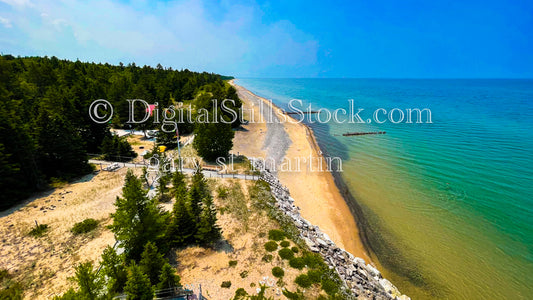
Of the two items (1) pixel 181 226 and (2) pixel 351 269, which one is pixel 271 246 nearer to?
(2) pixel 351 269

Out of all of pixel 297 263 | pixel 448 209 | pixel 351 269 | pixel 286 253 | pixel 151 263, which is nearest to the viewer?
pixel 151 263

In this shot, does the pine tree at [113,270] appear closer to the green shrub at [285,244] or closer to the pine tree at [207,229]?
the pine tree at [207,229]

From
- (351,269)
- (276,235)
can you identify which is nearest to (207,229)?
(276,235)

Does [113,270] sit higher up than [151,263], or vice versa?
[151,263]

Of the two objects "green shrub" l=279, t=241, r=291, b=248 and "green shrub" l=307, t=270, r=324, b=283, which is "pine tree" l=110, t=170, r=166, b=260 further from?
"green shrub" l=307, t=270, r=324, b=283

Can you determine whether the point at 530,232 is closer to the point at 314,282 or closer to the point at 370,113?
the point at 314,282

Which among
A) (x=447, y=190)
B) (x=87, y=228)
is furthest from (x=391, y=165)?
(x=87, y=228)

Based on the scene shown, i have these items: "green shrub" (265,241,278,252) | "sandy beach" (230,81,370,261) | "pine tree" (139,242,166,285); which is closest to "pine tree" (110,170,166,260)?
"pine tree" (139,242,166,285)

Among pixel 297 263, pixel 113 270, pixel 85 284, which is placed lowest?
A: pixel 297 263
